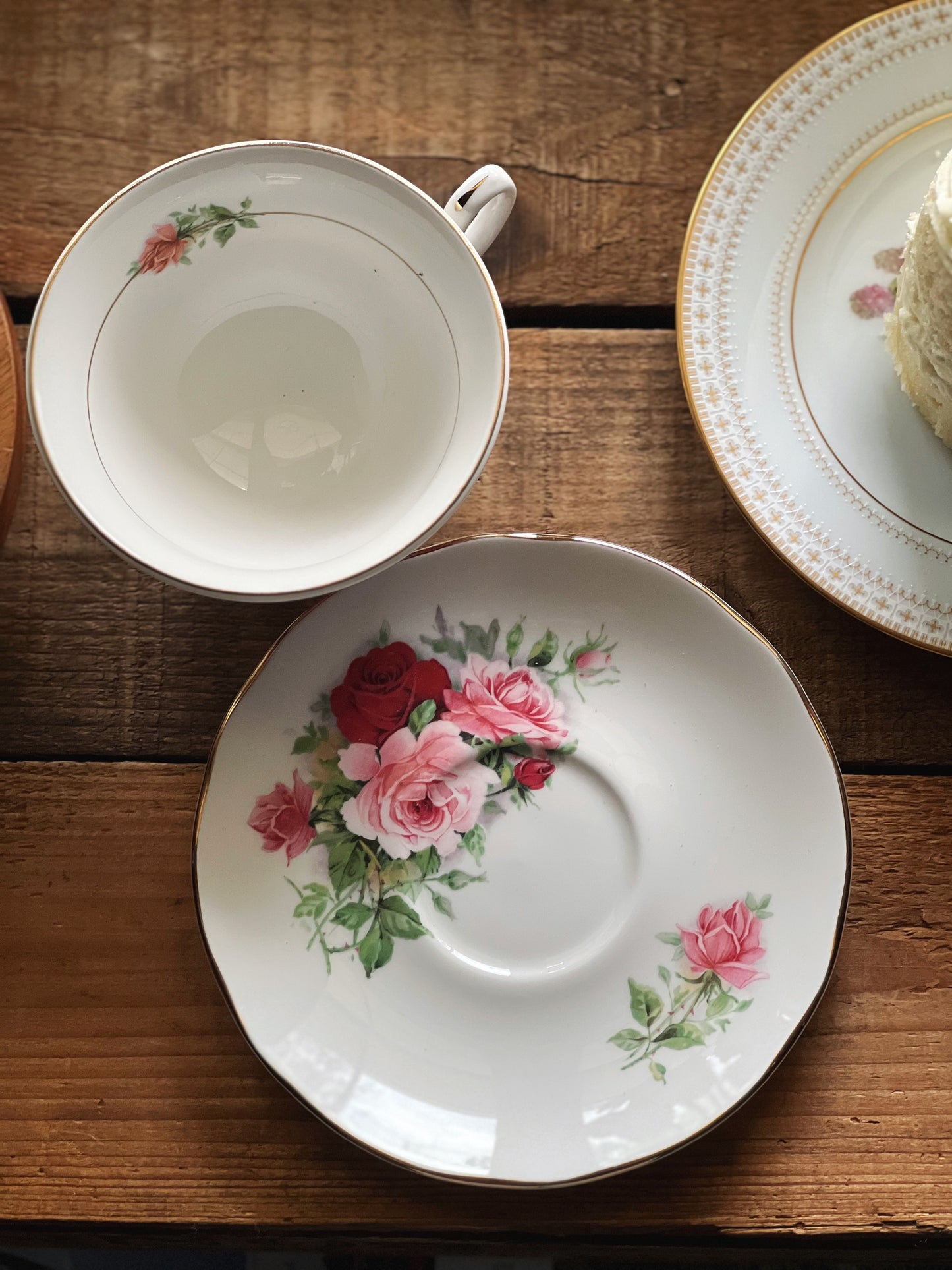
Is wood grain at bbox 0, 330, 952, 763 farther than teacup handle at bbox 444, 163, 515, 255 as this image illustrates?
Yes

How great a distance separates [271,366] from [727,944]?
0.43 m

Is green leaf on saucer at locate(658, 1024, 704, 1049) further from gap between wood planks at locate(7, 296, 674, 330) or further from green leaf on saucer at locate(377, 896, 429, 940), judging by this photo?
gap between wood planks at locate(7, 296, 674, 330)

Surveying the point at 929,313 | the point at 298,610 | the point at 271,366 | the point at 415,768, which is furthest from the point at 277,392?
the point at 929,313

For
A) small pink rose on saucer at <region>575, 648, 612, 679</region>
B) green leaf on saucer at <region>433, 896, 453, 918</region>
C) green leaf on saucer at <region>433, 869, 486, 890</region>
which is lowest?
green leaf on saucer at <region>433, 896, 453, 918</region>

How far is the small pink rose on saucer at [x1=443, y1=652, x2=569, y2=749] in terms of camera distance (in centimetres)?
59

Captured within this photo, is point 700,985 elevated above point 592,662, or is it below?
below

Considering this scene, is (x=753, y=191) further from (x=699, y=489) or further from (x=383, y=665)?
(x=383, y=665)

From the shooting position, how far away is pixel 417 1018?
0.58 meters

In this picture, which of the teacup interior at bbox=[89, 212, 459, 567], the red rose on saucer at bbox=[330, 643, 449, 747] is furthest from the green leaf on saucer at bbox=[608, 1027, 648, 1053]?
the teacup interior at bbox=[89, 212, 459, 567]

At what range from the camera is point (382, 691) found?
589 millimetres

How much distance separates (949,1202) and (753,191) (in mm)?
610

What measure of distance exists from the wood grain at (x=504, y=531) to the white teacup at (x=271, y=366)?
81mm

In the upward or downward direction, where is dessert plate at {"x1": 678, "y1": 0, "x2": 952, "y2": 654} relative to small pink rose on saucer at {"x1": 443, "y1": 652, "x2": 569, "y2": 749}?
upward

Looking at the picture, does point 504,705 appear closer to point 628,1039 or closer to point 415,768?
point 415,768
